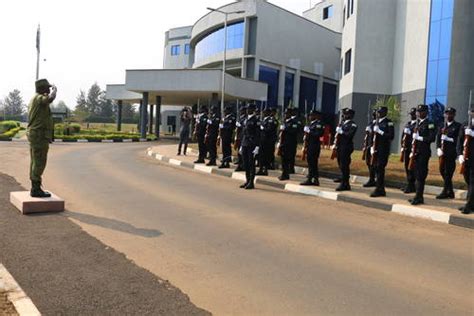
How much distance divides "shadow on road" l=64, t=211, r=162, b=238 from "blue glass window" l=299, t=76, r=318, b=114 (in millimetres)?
44059

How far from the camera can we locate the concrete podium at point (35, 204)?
7.56 meters

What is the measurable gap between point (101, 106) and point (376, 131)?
372ft

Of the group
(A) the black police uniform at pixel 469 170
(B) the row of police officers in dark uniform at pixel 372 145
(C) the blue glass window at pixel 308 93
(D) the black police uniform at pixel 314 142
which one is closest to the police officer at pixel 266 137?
(B) the row of police officers in dark uniform at pixel 372 145

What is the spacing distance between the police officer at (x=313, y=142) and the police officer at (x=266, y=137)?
1.93 metres

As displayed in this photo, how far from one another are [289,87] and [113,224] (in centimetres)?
4367

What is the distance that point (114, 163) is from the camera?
661 inches

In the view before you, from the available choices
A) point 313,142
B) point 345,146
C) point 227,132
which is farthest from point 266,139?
point 345,146

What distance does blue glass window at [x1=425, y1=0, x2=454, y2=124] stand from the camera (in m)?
26.4

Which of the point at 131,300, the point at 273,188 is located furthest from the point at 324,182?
the point at 131,300

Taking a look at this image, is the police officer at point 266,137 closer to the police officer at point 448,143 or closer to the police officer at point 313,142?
the police officer at point 313,142

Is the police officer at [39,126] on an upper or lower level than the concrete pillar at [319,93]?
lower

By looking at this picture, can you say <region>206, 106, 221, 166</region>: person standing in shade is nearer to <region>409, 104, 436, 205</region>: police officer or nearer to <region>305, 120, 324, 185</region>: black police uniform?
<region>305, 120, 324, 185</region>: black police uniform

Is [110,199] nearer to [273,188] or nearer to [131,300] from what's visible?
[273,188]

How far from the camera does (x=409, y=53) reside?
99.3 ft
